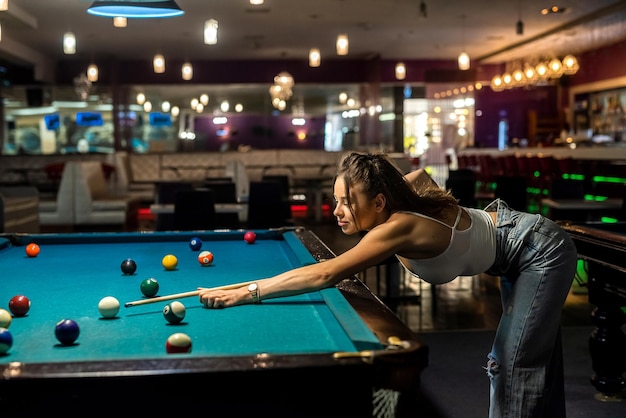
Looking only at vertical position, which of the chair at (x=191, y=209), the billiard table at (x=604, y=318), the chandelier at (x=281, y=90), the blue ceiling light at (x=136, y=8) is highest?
the chandelier at (x=281, y=90)

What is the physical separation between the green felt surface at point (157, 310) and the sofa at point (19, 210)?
12.6ft

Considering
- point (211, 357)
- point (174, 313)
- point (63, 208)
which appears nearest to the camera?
point (211, 357)

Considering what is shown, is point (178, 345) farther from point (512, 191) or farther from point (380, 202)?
point (512, 191)

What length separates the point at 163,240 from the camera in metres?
4.16

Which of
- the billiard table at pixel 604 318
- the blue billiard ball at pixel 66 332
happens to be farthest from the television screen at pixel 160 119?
the blue billiard ball at pixel 66 332

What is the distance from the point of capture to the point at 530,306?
2.48 meters

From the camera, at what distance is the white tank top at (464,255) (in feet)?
7.73

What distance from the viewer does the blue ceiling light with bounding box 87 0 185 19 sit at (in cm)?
434

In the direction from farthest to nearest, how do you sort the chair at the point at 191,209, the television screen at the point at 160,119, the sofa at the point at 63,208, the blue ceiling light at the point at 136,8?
the television screen at the point at 160,119 → the sofa at the point at 63,208 → the chair at the point at 191,209 → the blue ceiling light at the point at 136,8

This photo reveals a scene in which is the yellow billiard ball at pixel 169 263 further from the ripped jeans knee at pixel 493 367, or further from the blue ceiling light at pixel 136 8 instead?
the blue ceiling light at pixel 136 8

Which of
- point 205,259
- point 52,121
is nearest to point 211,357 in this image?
point 205,259

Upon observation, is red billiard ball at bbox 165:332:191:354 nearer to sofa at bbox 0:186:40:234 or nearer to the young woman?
the young woman

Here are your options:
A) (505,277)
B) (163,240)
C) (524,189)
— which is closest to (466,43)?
(524,189)

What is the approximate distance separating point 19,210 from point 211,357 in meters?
7.05
